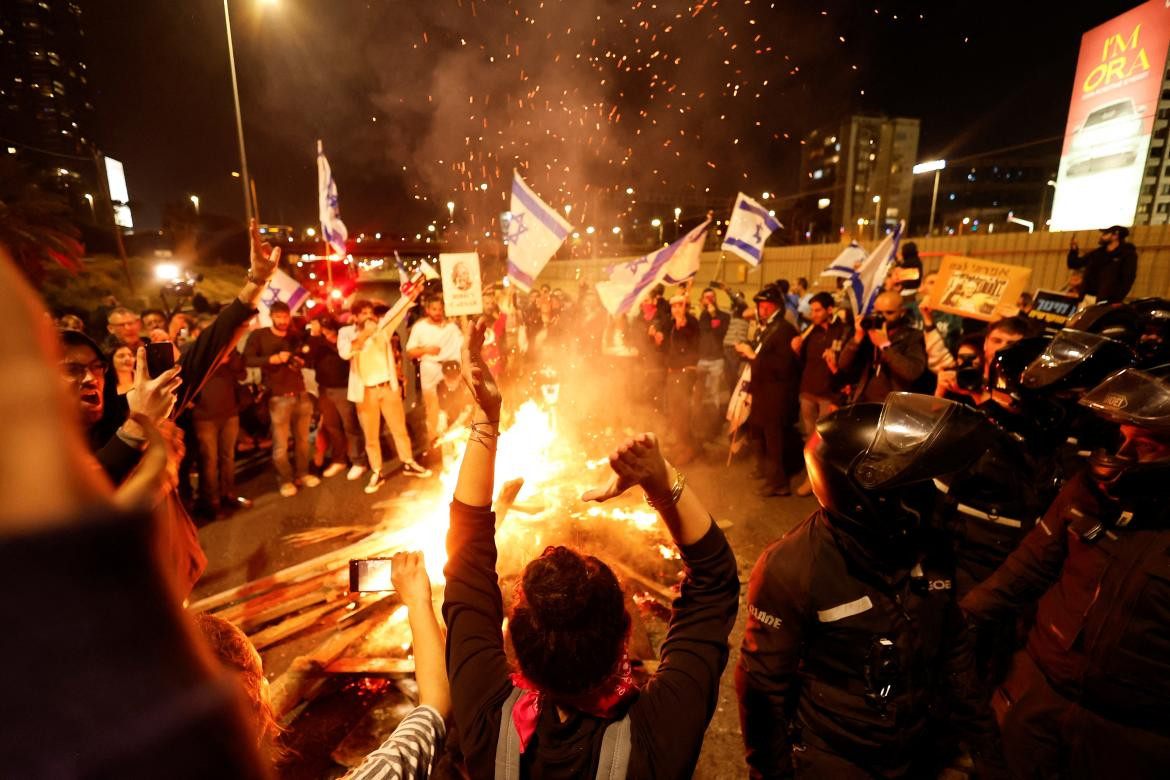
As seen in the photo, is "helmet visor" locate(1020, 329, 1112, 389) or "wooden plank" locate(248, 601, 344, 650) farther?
"wooden plank" locate(248, 601, 344, 650)

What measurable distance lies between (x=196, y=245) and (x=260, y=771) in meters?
62.6

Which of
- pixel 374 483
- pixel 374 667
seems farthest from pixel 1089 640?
pixel 374 483

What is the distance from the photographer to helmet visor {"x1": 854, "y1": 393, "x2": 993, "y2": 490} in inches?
82.0

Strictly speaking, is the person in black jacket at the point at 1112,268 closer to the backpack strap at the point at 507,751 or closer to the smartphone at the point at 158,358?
the backpack strap at the point at 507,751

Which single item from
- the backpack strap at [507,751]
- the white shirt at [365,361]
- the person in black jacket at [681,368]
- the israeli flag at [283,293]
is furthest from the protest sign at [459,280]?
the backpack strap at [507,751]

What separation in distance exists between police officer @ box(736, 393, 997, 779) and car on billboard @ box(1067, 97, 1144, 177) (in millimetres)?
36699

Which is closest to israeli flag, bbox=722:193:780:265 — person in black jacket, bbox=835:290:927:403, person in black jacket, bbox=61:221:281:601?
person in black jacket, bbox=835:290:927:403

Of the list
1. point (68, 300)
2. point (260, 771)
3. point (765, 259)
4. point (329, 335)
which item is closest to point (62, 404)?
point (260, 771)

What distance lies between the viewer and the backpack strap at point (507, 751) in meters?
1.41

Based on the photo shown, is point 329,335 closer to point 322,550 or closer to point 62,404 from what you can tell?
point 322,550

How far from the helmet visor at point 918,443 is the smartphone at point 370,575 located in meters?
1.99

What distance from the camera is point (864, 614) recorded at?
218 cm

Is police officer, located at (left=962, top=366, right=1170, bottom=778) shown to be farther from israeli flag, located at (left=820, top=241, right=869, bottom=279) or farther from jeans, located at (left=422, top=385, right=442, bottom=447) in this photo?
israeli flag, located at (left=820, top=241, right=869, bottom=279)

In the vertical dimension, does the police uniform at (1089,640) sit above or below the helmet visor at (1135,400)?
below
